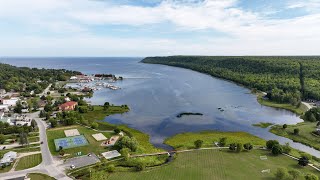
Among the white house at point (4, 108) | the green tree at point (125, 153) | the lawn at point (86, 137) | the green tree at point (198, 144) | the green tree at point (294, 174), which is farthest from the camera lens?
the white house at point (4, 108)

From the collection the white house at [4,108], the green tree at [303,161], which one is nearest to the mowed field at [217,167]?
the green tree at [303,161]

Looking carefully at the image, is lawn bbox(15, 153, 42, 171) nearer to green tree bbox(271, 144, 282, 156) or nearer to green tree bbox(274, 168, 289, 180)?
green tree bbox(274, 168, 289, 180)

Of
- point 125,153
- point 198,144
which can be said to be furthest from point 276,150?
point 125,153

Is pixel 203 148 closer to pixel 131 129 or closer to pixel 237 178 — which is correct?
pixel 237 178

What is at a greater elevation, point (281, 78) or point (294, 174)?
point (281, 78)

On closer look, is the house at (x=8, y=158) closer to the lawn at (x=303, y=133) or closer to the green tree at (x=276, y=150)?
the green tree at (x=276, y=150)

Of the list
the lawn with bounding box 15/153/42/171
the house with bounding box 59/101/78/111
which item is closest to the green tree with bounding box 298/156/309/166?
the lawn with bounding box 15/153/42/171

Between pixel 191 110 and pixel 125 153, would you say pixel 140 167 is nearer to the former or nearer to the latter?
pixel 125 153
